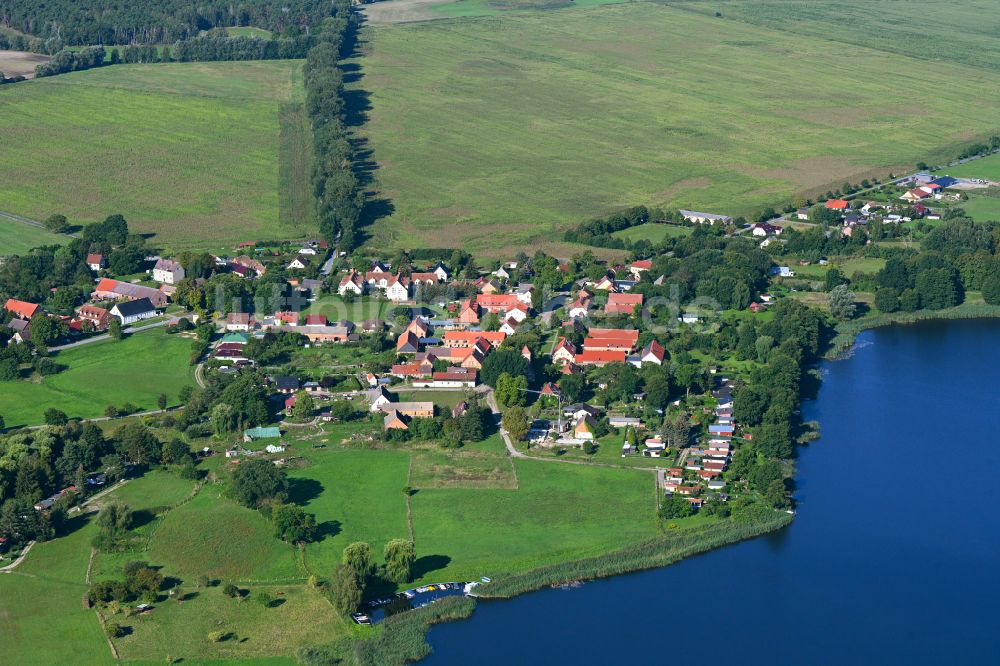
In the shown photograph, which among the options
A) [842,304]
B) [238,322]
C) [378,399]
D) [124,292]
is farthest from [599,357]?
[124,292]

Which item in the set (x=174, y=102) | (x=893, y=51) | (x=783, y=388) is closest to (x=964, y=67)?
(x=893, y=51)

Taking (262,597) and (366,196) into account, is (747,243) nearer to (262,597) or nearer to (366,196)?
(366,196)

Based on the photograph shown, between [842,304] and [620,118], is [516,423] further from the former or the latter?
[620,118]

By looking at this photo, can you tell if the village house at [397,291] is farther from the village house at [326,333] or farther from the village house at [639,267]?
the village house at [639,267]

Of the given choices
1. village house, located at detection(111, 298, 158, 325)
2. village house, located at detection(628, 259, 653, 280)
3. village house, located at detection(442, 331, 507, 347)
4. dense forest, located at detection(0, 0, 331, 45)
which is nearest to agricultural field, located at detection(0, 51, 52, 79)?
dense forest, located at detection(0, 0, 331, 45)

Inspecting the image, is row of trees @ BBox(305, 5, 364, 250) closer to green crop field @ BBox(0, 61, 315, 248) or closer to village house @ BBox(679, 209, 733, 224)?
green crop field @ BBox(0, 61, 315, 248)
